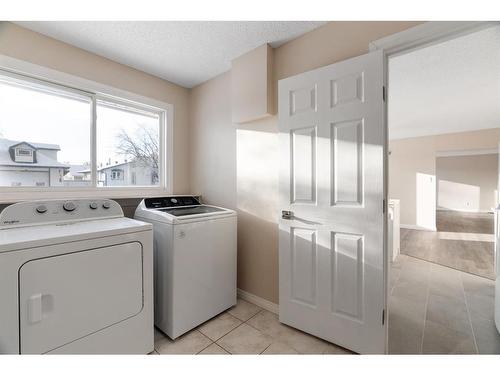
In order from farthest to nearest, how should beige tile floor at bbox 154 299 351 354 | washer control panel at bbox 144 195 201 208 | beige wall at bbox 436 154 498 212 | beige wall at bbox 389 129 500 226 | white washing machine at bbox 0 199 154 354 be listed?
beige wall at bbox 436 154 498 212 → beige wall at bbox 389 129 500 226 → washer control panel at bbox 144 195 201 208 → beige tile floor at bbox 154 299 351 354 → white washing machine at bbox 0 199 154 354

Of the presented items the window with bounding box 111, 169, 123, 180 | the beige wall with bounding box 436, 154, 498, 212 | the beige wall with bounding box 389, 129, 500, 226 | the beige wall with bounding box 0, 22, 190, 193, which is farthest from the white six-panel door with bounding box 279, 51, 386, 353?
the beige wall with bounding box 436, 154, 498, 212

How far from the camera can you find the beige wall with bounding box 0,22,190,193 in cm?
161

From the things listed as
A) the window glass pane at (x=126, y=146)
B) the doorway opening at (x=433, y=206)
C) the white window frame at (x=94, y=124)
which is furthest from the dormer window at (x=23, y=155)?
the doorway opening at (x=433, y=206)

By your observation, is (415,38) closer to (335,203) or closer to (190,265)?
(335,203)

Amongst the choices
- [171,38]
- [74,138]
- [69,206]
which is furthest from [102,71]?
[69,206]

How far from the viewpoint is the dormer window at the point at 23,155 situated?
5.57 feet

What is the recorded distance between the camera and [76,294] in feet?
3.83

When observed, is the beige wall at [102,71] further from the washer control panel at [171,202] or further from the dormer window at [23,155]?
the dormer window at [23,155]

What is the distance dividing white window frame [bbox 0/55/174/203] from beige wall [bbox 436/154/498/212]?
32.8 feet

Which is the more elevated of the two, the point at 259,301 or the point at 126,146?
the point at 126,146

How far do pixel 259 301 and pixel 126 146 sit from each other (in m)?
2.05

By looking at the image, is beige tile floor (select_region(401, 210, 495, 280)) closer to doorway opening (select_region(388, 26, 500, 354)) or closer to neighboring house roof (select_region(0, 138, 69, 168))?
doorway opening (select_region(388, 26, 500, 354))

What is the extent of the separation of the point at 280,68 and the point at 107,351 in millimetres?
2345

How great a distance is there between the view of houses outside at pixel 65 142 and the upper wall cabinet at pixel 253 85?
1.08 metres
